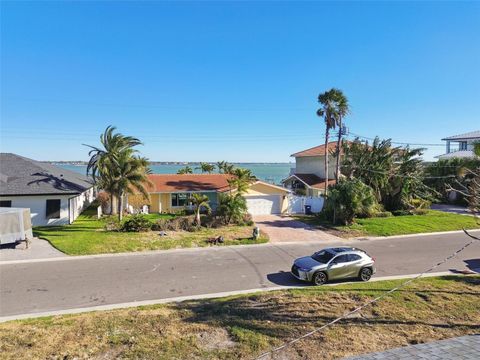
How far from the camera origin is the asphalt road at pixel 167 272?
13.1m

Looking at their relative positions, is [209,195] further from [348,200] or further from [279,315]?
[279,315]

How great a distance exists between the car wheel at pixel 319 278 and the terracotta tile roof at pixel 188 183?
19.9 metres

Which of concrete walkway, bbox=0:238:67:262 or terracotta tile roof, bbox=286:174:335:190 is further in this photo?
terracotta tile roof, bbox=286:174:335:190

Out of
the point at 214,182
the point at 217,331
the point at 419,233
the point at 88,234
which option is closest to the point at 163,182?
the point at 214,182

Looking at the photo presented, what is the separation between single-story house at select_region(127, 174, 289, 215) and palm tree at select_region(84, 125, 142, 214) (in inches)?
238

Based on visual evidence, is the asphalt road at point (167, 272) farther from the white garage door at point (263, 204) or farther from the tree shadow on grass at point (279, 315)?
the white garage door at point (263, 204)

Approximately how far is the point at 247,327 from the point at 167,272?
314 inches

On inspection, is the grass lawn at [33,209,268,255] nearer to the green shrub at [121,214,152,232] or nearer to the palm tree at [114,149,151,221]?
the green shrub at [121,214,152,232]

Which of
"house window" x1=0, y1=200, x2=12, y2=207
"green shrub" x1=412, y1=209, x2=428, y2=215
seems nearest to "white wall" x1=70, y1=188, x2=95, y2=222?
"house window" x1=0, y1=200, x2=12, y2=207

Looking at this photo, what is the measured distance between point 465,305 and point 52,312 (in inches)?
535

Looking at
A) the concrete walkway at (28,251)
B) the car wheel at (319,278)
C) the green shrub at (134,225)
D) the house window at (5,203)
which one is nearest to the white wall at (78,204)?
the house window at (5,203)

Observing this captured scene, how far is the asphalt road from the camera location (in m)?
13.1

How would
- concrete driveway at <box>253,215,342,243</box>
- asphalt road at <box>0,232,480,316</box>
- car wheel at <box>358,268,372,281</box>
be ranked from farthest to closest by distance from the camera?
concrete driveway at <box>253,215,342,243</box>
car wheel at <box>358,268,372,281</box>
asphalt road at <box>0,232,480,316</box>

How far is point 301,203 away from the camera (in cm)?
3612
